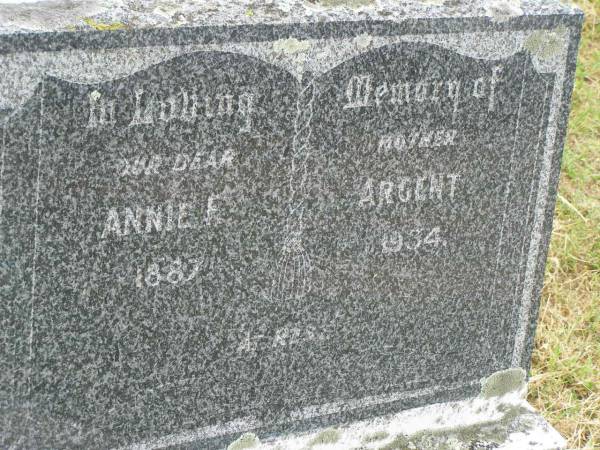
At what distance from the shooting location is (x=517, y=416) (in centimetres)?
312

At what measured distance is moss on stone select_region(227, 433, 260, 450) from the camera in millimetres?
2713

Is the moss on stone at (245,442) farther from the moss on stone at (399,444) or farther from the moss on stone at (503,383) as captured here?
the moss on stone at (503,383)

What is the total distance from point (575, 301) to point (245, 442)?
6.00 feet

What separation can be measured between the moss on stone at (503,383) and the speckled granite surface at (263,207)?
8 cm

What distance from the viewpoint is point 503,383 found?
3.10 m

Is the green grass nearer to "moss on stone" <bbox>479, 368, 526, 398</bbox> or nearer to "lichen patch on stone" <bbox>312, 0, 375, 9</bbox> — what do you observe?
"moss on stone" <bbox>479, 368, 526, 398</bbox>

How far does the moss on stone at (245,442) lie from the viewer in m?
2.71

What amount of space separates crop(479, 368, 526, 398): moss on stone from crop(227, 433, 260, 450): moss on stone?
0.79m

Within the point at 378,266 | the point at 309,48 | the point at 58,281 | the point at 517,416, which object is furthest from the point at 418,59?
the point at 517,416

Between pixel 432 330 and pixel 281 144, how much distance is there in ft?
2.77

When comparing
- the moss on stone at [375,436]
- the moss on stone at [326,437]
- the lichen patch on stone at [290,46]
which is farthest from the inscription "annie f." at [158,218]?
the moss on stone at [375,436]

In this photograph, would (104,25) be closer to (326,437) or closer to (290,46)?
(290,46)

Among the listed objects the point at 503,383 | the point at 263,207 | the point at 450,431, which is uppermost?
the point at 263,207

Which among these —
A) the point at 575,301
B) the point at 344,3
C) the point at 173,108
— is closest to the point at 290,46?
the point at 344,3
